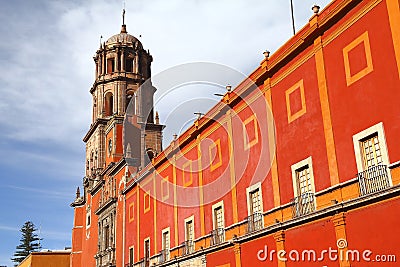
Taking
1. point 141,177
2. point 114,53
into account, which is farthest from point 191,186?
point 114,53

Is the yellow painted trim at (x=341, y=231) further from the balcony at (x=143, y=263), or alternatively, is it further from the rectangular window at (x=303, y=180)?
the balcony at (x=143, y=263)

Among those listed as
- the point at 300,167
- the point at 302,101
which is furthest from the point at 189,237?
the point at 302,101

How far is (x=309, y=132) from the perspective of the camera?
16.9 m

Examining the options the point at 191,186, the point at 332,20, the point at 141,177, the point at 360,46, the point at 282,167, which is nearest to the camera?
the point at 360,46

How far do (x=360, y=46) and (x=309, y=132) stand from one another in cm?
345

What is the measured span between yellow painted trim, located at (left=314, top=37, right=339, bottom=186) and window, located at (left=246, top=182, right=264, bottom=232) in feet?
14.5

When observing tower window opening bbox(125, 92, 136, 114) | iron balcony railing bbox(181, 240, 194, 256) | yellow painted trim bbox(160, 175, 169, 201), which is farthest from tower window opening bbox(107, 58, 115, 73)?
iron balcony railing bbox(181, 240, 194, 256)

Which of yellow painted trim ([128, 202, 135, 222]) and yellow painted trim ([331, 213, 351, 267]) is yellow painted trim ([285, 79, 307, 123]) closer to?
yellow painted trim ([331, 213, 351, 267])

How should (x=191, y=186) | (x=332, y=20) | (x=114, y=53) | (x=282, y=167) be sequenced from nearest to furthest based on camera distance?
(x=332, y=20) < (x=282, y=167) < (x=191, y=186) < (x=114, y=53)

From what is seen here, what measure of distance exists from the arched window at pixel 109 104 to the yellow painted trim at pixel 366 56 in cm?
3358

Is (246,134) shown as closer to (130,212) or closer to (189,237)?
(189,237)

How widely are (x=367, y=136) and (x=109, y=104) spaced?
3537cm

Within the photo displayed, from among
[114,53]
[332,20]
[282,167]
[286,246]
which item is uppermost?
[114,53]

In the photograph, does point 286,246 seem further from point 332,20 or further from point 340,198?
point 332,20
